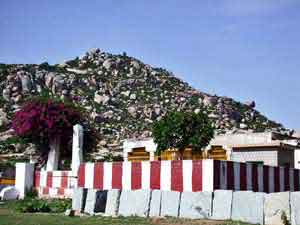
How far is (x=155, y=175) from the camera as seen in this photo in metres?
20.5

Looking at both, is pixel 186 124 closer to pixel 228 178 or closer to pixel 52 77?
pixel 228 178

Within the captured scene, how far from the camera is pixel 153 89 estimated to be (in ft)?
292

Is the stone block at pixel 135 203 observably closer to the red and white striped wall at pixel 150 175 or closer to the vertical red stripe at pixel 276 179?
the red and white striped wall at pixel 150 175

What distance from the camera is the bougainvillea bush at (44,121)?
28688 millimetres

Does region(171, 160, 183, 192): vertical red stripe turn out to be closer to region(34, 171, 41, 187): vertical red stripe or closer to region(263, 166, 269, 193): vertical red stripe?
region(263, 166, 269, 193): vertical red stripe

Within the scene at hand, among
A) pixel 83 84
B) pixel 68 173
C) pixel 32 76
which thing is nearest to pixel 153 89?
pixel 83 84

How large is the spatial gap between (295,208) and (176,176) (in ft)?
17.0

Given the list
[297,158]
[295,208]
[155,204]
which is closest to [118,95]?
[297,158]

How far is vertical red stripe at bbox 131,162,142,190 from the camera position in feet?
68.6

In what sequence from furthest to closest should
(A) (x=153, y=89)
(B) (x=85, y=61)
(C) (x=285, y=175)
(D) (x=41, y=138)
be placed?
1. (B) (x=85, y=61)
2. (A) (x=153, y=89)
3. (D) (x=41, y=138)
4. (C) (x=285, y=175)

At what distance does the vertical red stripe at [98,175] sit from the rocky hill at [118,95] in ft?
150

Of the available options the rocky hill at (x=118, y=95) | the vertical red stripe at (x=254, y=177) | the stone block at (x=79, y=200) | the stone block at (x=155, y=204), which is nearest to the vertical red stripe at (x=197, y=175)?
the stone block at (x=155, y=204)

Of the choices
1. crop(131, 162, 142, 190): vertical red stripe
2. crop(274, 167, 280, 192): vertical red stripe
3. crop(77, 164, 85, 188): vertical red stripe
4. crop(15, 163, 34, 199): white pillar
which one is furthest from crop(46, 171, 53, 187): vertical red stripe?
crop(274, 167, 280, 192): vertical red stripe

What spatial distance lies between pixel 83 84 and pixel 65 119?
57931mm
